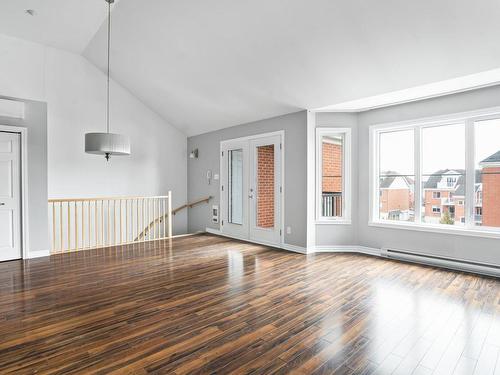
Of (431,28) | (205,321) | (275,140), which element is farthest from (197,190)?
(431,28)

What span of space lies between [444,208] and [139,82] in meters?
6.10

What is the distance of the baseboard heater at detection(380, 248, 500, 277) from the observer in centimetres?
400

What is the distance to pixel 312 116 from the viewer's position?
209 inches

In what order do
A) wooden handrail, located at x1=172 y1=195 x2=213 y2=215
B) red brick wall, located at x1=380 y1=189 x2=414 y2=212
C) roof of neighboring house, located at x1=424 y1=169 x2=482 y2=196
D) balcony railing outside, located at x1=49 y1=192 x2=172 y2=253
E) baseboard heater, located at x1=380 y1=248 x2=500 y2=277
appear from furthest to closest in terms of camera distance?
1. wooden handrail, located at x1=172 y1=195 x2=213 y2=215
2. balcony railing outside, located at x1=49 y1=192 x2=172 y2=253
3. red brick wall, located at x1=380 y1=189 x2=414 y2=212
4. roof of neighboring house, located at x1=424 y1=169 x2=482 y2=196
5. baseboard heater, located at x1=380 y1=248 x2=500 y2=277

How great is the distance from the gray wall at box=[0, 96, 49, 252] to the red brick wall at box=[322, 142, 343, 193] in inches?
189

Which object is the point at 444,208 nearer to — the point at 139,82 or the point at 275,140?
the point at 275,140

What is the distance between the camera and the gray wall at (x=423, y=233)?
4.07 meters

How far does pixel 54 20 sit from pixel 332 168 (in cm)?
519

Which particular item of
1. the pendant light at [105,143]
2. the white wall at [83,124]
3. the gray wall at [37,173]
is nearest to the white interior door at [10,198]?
the gray wall at [37,173]

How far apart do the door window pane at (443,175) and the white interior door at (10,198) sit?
6468mm

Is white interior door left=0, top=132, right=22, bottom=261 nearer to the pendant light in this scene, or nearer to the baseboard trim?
the pendant light

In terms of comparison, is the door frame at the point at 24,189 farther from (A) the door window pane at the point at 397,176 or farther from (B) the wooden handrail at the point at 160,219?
(A) the door window pane at the point at 397,176

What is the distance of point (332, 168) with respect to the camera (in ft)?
18.0

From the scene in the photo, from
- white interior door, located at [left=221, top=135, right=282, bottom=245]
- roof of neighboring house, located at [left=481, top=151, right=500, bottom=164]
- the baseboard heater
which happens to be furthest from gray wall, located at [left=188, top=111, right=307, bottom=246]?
roof of neighboring house, located at [left=481, top=151, right=500, bottom=164]
